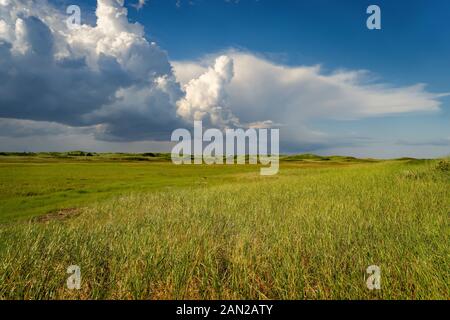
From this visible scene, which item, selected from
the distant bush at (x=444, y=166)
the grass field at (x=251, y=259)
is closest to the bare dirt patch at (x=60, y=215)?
the grass field at (x=251, y=259)

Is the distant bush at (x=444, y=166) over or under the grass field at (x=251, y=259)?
over

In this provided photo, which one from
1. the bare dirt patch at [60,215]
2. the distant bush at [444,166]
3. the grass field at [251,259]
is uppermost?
the distant bush at [444,166]

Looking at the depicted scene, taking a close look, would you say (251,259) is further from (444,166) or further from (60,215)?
(444,166)

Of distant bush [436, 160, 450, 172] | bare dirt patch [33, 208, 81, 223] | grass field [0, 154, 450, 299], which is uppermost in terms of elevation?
distant bush [436, 160, 450, 172]

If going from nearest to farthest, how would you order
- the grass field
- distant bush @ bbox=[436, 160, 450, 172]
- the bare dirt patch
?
the grass field, the bare dirt patch, distant bush @ bbox=[436, 160, 450, 172]

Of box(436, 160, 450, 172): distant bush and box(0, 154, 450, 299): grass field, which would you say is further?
box(436, 160, 450, 172): distant bush

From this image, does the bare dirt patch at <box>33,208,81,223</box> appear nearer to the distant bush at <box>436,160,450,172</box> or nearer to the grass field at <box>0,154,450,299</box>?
the grass field at <box>0,154,450,299</box>

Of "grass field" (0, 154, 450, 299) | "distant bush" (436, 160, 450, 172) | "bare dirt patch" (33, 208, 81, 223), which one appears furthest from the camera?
"distant bush" (436, 160, 450, 172)

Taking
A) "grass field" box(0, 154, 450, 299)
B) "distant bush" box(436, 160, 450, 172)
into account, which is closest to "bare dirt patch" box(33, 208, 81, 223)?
"grass field" box(0, 154, 450, 299)

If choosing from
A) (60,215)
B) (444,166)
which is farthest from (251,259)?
(444,166)

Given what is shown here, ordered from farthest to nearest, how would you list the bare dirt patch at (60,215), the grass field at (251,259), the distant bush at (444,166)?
the distant bush at (444,166) → the bare dirt patch at (60,215) → the grass field at (251,259)

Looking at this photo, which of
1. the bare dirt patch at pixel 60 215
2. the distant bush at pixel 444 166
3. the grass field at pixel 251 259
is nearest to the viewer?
the grass field at pixel 251 259

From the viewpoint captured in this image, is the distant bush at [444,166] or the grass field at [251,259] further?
the distant bush at [444,166]

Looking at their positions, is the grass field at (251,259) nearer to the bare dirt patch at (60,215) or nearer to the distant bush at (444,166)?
the bare dirt patch at (60,215)
